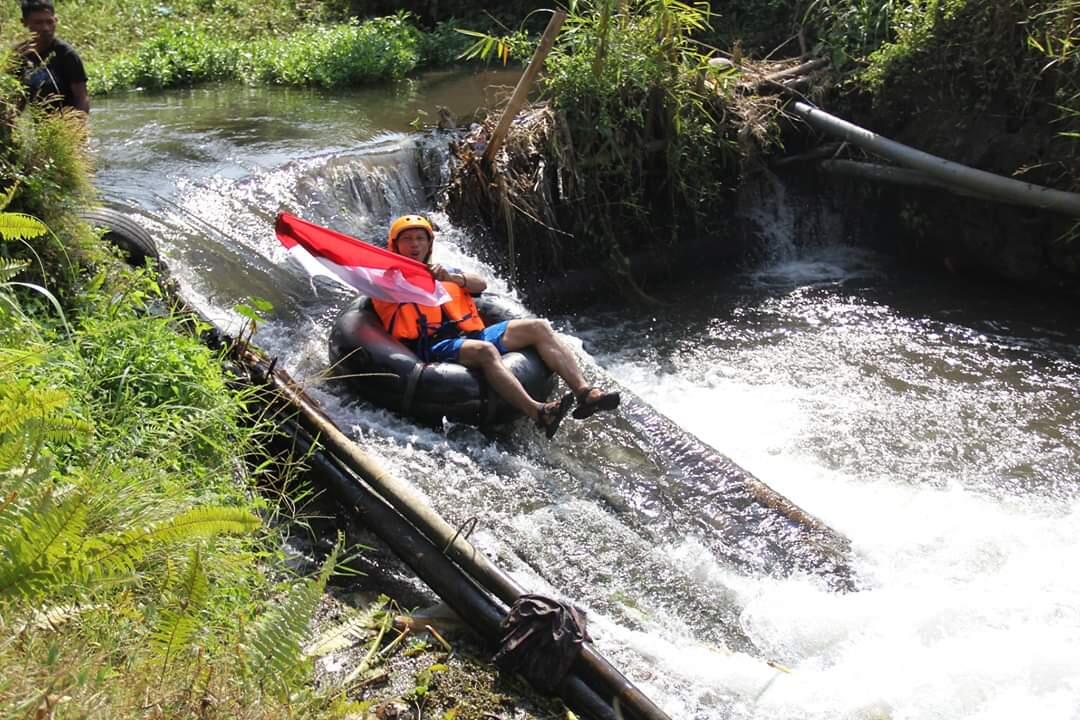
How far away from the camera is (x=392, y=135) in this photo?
9875 mm

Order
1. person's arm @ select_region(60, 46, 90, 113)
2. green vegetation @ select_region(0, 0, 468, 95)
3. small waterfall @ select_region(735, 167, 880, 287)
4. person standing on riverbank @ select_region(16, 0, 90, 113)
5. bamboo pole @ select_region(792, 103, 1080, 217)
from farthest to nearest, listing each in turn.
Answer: green vegetation @ select_region(0, 0, 468, 95)
small waterfall @ select_region(735, 167, 880, 287)
bamboo pole @ select_region(792, 103, 1080, 217)
person's arm @ select_region(60, 46, 90, 113)
person standing on riverbank @ select_region(16, 0, 90, 113)

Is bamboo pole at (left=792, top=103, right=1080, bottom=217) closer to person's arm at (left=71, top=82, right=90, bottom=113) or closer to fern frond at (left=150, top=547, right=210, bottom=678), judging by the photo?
person's arm at (left=71, top=82, right=90, bottom=113)

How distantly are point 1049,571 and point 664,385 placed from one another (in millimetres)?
2742

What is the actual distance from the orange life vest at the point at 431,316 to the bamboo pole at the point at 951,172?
165 inches

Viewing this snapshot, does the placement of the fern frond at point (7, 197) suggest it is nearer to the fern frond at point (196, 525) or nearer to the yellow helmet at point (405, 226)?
the fern frond at point (196, 525)

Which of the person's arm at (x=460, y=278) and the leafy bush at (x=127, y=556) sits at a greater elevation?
the leafy bush at (x=127, y=556)

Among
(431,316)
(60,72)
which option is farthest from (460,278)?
(60,72)

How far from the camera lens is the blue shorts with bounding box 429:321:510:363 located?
6148 mm

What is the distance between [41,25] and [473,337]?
3182 mm

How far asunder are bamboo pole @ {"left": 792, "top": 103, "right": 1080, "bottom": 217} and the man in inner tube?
159 inches

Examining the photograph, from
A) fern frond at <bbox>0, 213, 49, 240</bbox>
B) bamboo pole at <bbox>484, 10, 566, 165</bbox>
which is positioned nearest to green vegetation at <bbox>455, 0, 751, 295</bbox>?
bamboo pole at <bbox>484, 10, 566, 165</bbox>

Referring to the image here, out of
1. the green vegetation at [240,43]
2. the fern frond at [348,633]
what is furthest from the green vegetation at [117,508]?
the green vegetation at [240,43]

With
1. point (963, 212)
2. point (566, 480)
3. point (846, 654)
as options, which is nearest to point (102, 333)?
point (566, 480)

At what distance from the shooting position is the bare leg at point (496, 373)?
19.1 feet
